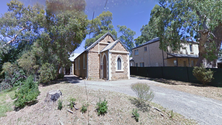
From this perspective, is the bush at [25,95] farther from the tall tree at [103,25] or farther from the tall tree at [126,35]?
the tall tree at [126,35]

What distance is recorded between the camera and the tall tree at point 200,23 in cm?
1075

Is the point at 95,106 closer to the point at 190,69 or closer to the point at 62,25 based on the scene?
the point at 62,25

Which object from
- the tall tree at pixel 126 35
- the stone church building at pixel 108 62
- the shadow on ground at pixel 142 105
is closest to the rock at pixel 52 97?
the shadow on ground at pixel 142 105

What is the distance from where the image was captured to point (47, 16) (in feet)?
37.9

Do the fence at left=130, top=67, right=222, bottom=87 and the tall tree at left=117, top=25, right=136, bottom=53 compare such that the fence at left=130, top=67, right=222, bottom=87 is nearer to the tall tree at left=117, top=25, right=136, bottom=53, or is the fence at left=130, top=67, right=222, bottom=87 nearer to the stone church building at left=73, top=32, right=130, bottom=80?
the stone church building at left=73, top=32, right=130, bottom=80

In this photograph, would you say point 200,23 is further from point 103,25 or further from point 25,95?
point 103,25

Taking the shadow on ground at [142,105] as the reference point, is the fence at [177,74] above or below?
above

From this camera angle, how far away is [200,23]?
1191cm

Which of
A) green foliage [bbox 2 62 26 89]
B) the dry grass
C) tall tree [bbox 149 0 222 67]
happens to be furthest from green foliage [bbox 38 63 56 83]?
tall tree [bbox 149 0 222 67]

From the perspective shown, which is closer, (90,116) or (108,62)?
(90,116)

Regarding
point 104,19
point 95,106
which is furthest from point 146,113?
point 104,19

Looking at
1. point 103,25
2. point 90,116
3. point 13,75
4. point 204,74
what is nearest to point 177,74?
point 204,74

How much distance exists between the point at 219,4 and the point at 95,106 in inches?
571

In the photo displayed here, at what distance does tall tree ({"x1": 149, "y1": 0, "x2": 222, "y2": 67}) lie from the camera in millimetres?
10750
